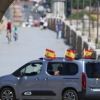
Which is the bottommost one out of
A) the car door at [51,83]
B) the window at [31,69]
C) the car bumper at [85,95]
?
the car bumper at [85,95]

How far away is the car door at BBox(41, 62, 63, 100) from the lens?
1902 centimetres

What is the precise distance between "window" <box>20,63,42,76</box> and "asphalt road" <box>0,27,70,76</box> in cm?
596

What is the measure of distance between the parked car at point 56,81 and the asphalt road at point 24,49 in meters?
6.11

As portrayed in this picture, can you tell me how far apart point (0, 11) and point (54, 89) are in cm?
516

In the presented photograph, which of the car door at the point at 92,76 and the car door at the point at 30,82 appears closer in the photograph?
the car door at the point at 92,76

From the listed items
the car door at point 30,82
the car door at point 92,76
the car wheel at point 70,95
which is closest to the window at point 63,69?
the car door at point 30,82

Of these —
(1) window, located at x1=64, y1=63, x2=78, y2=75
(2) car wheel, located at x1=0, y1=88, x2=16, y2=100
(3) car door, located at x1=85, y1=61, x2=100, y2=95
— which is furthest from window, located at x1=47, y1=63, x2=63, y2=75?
(2) car wheel, located at x1=0, y1=88, x2=16, y2=100

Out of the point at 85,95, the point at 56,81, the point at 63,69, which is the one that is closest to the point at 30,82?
the point at 56,81

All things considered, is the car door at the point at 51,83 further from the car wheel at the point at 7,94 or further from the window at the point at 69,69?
the car wheel at the point at 7,94

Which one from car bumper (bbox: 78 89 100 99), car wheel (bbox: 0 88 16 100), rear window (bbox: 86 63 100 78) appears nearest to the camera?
rear window (bbox: 86 63 100 78)

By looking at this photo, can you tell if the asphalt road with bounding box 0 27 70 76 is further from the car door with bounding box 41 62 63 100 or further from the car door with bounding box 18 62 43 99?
the car door with bounding box 41 62 63 100

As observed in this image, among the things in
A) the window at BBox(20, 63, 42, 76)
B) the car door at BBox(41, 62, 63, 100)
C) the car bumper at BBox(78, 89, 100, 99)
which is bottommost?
the car bumper at BBox(78, 89, 100, 99)

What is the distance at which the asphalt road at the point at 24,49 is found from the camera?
2930cm

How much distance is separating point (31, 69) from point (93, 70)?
204 cm
